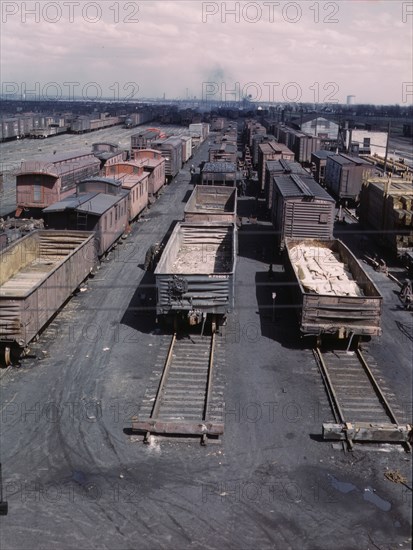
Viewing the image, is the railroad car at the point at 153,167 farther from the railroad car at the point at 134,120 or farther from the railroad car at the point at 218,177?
the railroad car at the point at 134,120

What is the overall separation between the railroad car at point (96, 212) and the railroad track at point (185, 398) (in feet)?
26.6

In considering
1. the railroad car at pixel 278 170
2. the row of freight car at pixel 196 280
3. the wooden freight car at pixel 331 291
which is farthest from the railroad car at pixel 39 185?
the wooden freight car at pixel 331 291

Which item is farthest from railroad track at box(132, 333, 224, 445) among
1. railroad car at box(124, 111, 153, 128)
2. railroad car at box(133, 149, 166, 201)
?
railroad car at box(124, 111, 153, 128)

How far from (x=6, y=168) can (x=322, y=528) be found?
51.8 m

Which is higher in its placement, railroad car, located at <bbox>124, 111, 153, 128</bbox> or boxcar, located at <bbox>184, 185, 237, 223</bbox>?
railroad car, located at <bbox>124, 111, 153, 128</bbox>

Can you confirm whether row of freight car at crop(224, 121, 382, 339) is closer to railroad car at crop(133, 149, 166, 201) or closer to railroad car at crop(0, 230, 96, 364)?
railroad car at crop(0, 230, 96, 364)

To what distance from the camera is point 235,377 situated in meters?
14.6

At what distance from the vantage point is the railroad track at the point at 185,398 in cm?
1170

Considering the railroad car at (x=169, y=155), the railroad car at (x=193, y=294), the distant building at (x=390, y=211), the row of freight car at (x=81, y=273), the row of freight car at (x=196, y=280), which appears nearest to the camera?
the row of freight car at (x=81, y=273)

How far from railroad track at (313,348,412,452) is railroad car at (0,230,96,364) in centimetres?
790

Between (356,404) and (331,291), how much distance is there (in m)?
5.18

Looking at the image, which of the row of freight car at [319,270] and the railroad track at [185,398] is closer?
the railroad track at [185,398]

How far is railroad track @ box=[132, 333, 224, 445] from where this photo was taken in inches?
460

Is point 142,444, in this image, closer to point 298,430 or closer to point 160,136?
point 298,430
